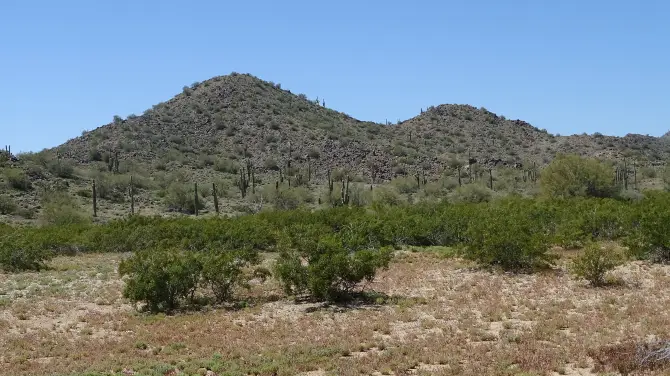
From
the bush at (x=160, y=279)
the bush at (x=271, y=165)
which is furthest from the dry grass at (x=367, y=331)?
the bush at (x=271, y=165)

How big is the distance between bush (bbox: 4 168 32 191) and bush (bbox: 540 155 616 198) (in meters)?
48.5

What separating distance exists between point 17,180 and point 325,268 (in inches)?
2003

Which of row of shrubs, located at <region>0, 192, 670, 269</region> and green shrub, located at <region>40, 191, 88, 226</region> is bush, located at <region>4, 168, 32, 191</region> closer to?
green shrub, located at <region>40, 191, 88, 226</region>

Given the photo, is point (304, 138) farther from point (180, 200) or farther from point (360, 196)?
point (180, 200)

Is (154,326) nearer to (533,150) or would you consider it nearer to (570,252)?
(570,252)

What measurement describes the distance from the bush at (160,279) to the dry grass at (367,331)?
855 mm

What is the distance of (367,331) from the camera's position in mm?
14234

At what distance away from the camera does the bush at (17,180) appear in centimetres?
5928

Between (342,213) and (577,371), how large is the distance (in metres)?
31.4

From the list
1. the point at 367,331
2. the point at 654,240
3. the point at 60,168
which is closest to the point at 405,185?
the point at 60,168

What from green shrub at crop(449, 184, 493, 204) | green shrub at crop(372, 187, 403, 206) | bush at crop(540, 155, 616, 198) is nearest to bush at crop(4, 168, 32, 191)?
green shrub at crop(372, 187, 403, 206)

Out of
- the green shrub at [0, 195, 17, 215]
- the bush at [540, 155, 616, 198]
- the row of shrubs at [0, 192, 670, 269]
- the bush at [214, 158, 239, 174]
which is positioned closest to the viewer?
the row of shrubs at [0, 192, 670, 269]

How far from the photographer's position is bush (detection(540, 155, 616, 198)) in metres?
54.9

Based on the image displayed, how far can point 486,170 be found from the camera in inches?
3401
